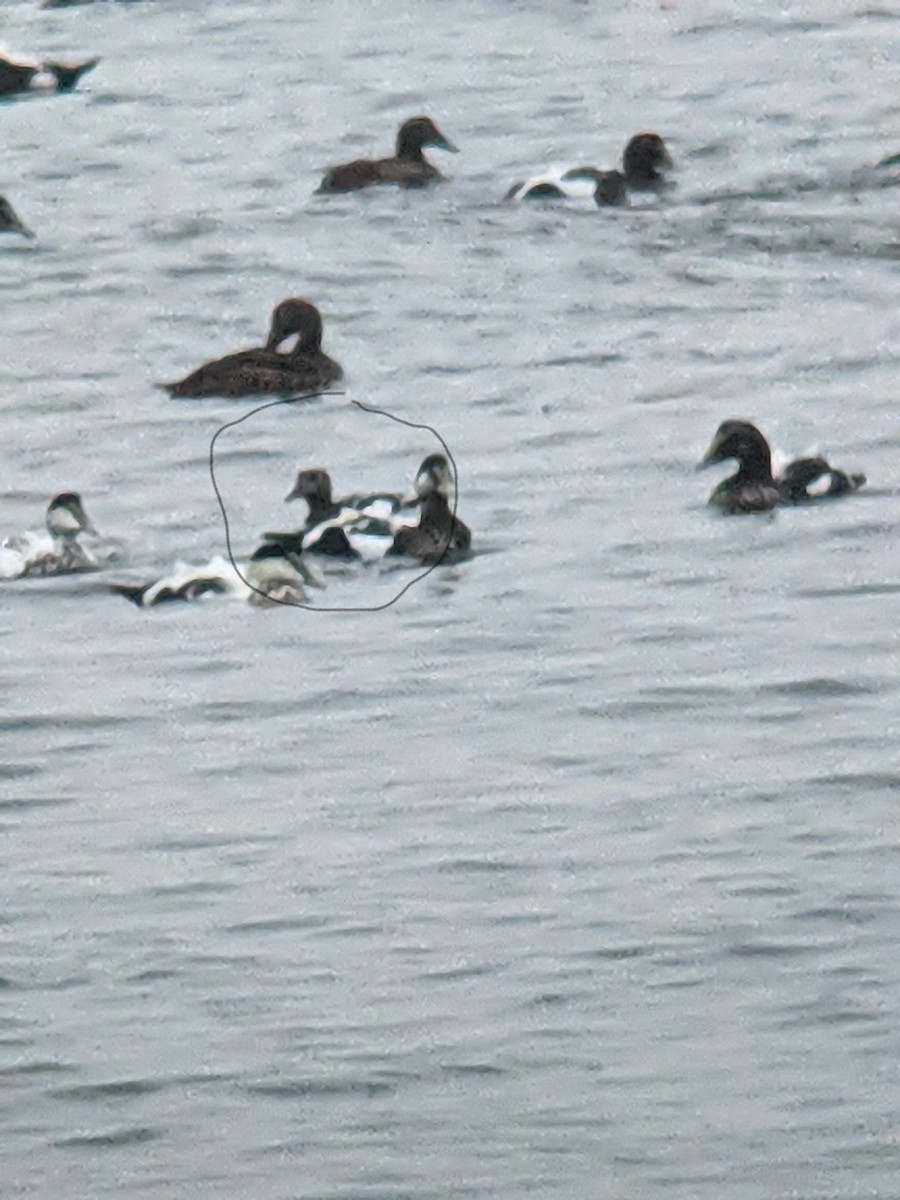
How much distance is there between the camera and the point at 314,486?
14500 millimetres

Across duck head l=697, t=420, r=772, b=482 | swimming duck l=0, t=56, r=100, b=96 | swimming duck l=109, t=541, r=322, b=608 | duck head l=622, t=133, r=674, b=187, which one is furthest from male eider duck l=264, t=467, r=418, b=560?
swimming duck l=0, t=56, r=100, b=96

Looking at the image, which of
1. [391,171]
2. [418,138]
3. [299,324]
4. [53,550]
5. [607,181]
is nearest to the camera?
[53,550]

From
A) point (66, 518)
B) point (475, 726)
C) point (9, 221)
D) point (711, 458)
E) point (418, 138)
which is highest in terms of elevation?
point (475, 726)

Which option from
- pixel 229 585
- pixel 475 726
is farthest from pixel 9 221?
pixel 475 726

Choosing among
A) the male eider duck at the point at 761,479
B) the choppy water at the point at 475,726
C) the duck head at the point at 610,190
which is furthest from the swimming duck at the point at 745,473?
the duck head at the point at 610,190

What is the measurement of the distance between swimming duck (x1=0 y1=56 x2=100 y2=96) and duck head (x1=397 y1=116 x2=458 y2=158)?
4044 mm

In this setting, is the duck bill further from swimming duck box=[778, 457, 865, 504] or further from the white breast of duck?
the white breast of duck

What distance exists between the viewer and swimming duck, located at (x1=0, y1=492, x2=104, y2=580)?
13836 mm

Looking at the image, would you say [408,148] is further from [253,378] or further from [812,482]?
[812,482]

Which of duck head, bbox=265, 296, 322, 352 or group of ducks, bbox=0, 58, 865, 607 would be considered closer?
group of ducks, bbox=0, 58, 865, 607

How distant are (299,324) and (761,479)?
3.80 m

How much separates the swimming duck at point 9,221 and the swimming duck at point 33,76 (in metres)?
4.87

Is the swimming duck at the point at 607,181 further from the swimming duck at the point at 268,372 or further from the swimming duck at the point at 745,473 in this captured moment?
the swimming duck at the point at 745,473

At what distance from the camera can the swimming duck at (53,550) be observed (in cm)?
1384
